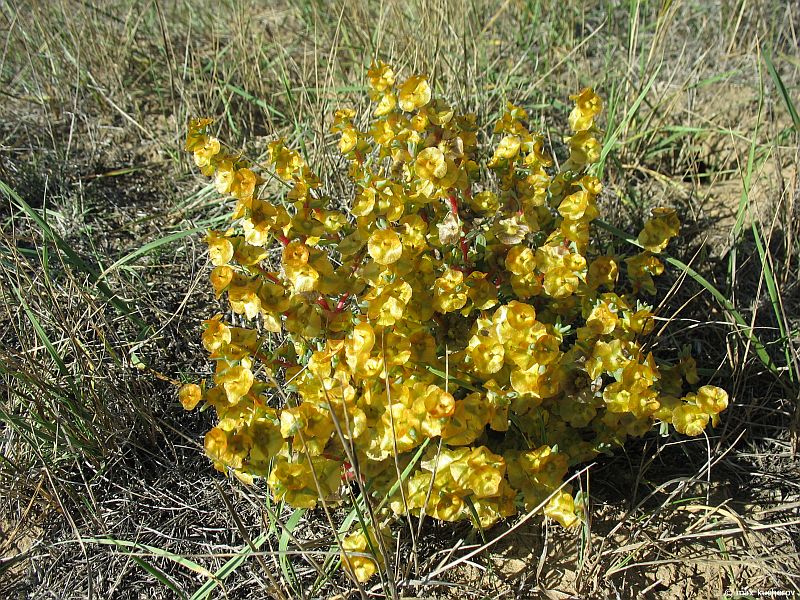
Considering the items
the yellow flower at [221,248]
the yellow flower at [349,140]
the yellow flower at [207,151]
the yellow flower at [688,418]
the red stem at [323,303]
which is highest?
the yellow flower at [207,151]

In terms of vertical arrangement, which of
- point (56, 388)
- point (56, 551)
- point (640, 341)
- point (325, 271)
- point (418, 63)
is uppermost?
point (418, 63)

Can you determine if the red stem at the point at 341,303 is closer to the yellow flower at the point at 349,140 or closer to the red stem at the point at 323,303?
the red stem at the point at 323,303

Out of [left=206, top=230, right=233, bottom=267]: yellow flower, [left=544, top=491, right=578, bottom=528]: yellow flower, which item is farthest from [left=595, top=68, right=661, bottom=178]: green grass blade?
[left=206, top=230, right=233, bottom=267]: yellow flower

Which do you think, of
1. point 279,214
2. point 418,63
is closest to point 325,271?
point 279,214

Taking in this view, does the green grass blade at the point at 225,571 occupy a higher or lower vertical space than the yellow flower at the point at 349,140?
lower

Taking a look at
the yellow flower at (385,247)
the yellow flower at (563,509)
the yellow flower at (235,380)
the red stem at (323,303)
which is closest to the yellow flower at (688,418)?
the yellow flower at (563,509)

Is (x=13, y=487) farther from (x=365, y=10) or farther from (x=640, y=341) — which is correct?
(x=365, y=10)

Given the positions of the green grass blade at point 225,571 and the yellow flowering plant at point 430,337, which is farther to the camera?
the green grass blade at point 225,571

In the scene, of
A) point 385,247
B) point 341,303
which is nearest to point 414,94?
point 385,247
